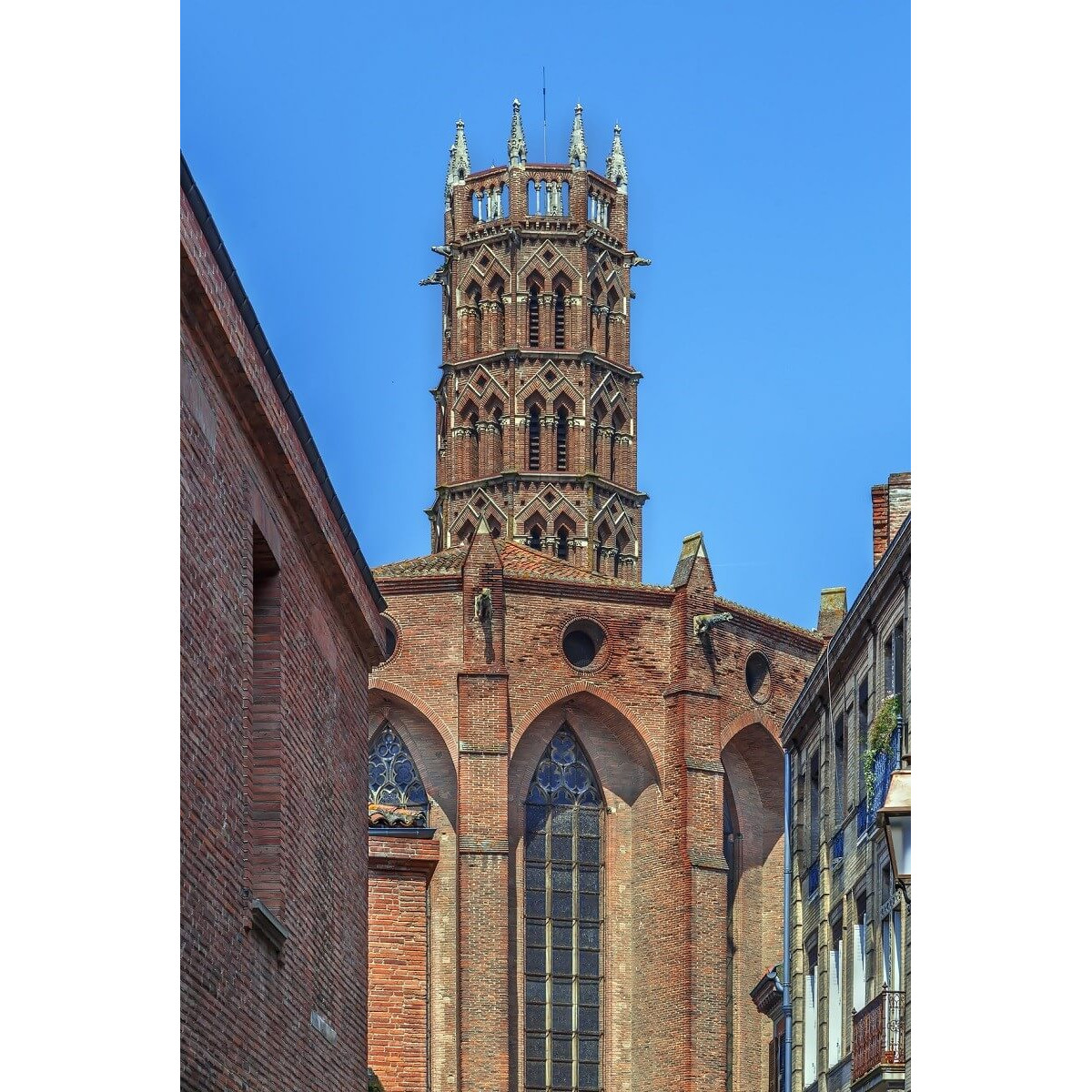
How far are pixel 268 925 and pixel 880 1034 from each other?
36.5 ft

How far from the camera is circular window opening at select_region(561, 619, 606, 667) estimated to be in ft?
184

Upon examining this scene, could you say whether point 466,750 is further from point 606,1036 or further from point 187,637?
point 187,637

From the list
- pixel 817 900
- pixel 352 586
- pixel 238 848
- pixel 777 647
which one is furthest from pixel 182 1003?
pixel 777 647

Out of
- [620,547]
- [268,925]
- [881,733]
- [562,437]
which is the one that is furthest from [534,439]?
[268,925]

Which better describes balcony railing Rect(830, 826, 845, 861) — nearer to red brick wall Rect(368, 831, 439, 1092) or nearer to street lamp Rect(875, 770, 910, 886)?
street lamp Rect(875, 770, 910, 886)

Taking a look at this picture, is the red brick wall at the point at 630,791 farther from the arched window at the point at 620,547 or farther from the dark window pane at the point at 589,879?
the arched window at the point at 620,547

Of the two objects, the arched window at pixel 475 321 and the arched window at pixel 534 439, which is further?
the arched window at pixel 475 321

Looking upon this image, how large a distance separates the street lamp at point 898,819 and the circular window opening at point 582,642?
32186mm

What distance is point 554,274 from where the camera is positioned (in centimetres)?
6981

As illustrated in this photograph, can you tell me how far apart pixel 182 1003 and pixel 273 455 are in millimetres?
4515

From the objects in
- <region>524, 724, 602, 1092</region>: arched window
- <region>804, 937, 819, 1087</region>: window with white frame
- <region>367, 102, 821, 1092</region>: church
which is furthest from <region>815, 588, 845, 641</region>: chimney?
<region>804, 937, 819, 1087</region>: window with white frame

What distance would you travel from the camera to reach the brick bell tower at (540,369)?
67625mm

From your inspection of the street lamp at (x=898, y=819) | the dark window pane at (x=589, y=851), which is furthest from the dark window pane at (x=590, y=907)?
the street lamp at (x=898, y=819)

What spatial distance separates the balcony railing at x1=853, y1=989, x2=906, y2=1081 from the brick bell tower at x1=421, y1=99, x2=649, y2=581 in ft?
130
